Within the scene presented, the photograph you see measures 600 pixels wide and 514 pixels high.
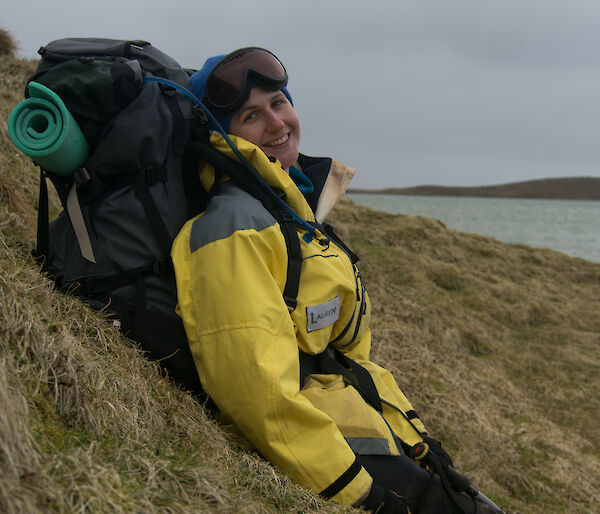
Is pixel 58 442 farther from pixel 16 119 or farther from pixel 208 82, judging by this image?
pixel 208 82

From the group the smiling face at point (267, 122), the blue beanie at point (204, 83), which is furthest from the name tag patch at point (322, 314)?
the blue beanie at point (204, 83)

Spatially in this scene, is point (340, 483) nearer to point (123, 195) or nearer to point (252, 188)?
point (252, 188)

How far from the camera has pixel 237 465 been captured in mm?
2510

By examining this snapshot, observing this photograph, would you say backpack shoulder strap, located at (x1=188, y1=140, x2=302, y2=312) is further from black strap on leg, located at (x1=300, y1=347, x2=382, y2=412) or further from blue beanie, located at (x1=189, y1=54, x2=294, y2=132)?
black strap on leg, located at (x1=300, y1=347, x2=382, y2=412)

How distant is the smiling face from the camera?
3.43m

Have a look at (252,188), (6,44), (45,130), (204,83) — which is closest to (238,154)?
(252,188)

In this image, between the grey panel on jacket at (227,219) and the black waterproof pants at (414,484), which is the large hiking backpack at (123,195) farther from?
the black waterproof pants at (414,484)

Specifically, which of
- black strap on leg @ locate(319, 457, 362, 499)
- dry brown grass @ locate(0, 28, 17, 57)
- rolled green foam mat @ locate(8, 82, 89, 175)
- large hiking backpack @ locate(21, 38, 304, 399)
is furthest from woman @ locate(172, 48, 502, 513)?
dry brown grass @ locate(0, 28, 17, 57)

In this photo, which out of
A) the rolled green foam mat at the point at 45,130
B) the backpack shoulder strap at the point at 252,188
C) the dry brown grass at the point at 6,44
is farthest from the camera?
the dry brown grass at the point at 6,44

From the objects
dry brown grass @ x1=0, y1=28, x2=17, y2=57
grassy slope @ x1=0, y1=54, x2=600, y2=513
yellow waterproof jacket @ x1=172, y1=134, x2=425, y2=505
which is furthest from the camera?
dry brown grass @ x1=0, y1=28, x2=17, y2=57

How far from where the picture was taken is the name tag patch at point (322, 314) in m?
3.00

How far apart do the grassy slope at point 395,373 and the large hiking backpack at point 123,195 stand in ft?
0.53

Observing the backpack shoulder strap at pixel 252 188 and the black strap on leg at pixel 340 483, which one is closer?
the black strap on leg at pixel 340 483

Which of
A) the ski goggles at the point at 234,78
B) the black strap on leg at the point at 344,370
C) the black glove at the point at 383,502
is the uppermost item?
the ski goggles at the point at 234,78
